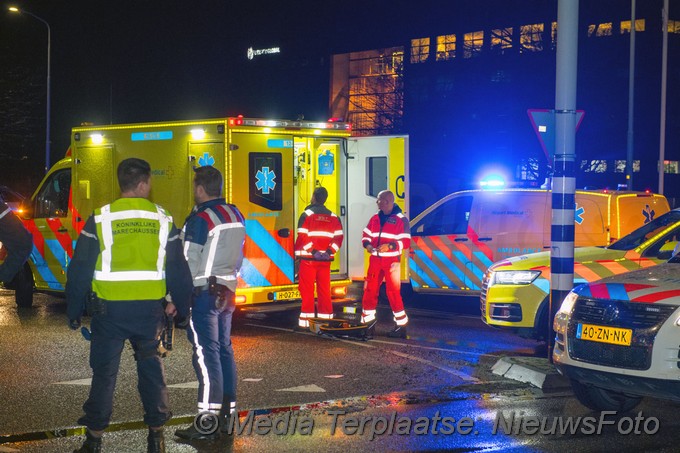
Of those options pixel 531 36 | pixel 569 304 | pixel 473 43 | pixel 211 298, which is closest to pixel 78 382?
pixel 211 298

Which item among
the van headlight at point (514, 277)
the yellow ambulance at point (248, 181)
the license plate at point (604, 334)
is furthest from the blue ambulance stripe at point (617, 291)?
the yellow ambulance at point (248, 181)

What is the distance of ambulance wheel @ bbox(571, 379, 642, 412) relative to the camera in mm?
7586

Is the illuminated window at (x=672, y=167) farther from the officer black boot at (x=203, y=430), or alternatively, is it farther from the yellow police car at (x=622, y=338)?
the officer black boot at (x=203, y=430)

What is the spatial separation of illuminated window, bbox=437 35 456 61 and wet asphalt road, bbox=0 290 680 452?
1723 inches

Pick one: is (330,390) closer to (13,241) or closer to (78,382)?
(78,382)

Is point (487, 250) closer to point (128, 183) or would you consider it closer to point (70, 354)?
point (70, 354)

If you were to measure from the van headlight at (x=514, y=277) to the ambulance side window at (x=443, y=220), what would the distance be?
11.0 feet

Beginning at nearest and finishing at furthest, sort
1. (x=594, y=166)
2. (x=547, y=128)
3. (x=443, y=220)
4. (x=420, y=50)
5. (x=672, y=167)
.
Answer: (x=547, y=128) < (x=443, y=220) < (x=594, y=166) < (x=672, y=167) < (x=420, y=50)

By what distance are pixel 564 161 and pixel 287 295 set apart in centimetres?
458

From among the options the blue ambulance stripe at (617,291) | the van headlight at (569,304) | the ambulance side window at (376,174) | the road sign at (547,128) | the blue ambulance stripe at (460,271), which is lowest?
the blue ambulance stripe at (460,271)

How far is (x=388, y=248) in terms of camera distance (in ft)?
37.1

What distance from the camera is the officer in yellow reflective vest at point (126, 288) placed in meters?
5.93

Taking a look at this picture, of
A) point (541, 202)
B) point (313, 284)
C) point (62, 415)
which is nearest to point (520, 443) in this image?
point (62, 415)

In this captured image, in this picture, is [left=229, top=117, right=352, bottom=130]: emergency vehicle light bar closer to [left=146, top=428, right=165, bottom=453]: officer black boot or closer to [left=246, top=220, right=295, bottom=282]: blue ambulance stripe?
[left=246, top=220, right=295, bottom=282]: blue ambulance stripe
